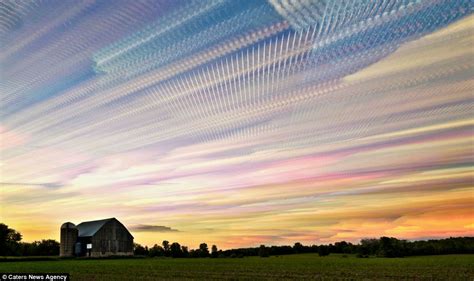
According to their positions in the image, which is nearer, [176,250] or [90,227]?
[176,250]

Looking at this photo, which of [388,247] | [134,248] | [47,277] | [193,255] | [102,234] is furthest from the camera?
[134,248]

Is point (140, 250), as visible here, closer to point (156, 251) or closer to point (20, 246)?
point (156, 251)

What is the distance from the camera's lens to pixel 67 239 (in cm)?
10538

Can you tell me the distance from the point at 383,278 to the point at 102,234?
83.0 m

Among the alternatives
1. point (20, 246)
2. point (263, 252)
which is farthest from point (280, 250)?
point (20, 246)

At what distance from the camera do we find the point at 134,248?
362ft

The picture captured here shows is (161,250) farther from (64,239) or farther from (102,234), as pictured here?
(64,239)

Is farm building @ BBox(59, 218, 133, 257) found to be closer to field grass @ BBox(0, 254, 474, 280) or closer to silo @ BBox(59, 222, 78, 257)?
silo @ BBox(59, 222, 78, 257)

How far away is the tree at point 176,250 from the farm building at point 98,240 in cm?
1213

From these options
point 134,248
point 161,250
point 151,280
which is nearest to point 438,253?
point 161,250

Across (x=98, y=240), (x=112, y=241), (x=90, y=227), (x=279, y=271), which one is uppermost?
(x=90, y=227)

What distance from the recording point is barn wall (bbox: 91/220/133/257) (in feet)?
334

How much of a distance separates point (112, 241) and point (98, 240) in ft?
11.0

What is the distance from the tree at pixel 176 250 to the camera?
3850 inches
